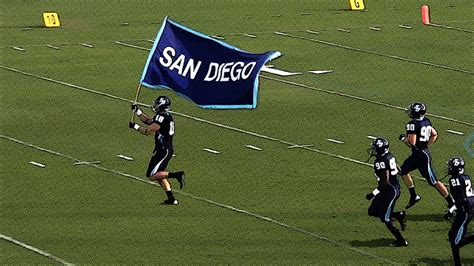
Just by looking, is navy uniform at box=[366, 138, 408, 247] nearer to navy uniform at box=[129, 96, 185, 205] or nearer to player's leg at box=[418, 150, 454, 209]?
player's leg at box=[418, 150, 454, 209]

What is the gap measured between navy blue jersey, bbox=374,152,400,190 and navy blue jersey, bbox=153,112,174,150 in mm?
4094

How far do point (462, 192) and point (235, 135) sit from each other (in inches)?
374

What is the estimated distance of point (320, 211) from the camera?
25422 millimetres

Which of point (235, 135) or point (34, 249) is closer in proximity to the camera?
point (34, 249)

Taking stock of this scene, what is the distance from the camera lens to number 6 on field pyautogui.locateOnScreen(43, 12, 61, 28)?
43.5 metres

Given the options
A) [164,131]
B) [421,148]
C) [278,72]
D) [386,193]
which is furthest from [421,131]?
[278,72]

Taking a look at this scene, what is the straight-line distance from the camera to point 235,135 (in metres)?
31.2

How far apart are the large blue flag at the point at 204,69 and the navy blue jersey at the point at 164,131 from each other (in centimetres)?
109

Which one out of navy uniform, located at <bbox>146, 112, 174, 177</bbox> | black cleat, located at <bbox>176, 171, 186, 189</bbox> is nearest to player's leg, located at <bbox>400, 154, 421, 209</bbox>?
black cleat, located at <bbox>176, 171, 186, 189</bbox>

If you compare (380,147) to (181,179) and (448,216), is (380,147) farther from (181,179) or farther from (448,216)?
(181,179)

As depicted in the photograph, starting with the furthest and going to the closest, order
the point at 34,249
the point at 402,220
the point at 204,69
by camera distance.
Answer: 1. the point at 204,69
2. the point at 402,220
3. the point at 34,249

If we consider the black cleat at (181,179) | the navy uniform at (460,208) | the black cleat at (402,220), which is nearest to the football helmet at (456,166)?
the navy uniform at (460,208)

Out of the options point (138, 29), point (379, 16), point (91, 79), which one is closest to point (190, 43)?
point (91, 79)

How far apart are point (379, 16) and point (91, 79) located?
40.5 ft
